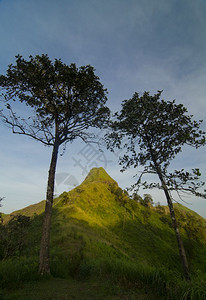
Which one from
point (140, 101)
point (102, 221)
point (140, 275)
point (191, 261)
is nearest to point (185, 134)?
point (140, 101)

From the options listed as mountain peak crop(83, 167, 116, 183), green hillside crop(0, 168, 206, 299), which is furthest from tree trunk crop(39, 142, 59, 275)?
mountain peak crop(83, 167, 116, 183)

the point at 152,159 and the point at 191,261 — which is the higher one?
the point at 152,159

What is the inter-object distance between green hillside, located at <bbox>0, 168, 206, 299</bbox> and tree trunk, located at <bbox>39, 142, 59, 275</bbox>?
443 millimetres

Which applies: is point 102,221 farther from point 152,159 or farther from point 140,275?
point 140,275

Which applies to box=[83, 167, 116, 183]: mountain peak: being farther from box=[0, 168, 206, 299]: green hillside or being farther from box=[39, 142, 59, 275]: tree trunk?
box=[39, 142, 59, 275]: tree trunk

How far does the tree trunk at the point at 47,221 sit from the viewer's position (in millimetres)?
7227

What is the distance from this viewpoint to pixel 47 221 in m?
8.22

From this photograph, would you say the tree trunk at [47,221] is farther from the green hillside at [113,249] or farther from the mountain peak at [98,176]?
the mountain peak at [98,176]

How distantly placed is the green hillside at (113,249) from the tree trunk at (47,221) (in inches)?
17.5

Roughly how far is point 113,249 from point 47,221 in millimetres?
19595

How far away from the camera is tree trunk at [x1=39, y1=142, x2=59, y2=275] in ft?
23.7

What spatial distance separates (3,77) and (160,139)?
11779mm

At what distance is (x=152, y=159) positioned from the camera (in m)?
12.7

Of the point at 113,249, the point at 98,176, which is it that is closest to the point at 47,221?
the point at 113,249
